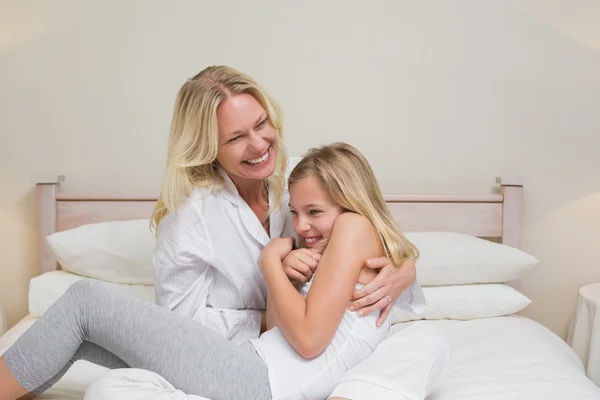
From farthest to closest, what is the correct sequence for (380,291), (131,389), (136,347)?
(380,291) < (136,347) < (131,389)

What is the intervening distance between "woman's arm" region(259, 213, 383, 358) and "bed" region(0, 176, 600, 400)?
0.32 metres

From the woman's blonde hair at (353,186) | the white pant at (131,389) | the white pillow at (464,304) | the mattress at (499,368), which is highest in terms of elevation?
the woman's blonde hair at (353,186)

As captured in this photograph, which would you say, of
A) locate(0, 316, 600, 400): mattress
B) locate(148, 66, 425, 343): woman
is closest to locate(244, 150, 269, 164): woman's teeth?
locate(148, 66, 425, 343): woman

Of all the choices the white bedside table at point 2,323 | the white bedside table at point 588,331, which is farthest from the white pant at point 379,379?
the white bedside table at point 2,323

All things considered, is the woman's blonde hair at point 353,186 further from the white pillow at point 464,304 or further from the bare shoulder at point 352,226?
the white pillow at point 464,304

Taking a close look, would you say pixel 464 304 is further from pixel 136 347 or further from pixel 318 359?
pixel 136 347

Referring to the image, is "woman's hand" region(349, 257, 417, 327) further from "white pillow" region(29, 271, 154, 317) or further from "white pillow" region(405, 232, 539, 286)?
"white pillow" region(29, 271, 154, 317)

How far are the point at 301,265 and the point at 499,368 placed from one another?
0.63 m

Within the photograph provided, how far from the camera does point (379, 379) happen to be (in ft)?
3.69

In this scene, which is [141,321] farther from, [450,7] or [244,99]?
[450,7]

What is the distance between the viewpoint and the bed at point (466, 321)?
1436mm

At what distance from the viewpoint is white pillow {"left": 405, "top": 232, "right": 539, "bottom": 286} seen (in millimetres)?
2084

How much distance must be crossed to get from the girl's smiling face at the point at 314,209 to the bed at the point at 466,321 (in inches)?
12.8

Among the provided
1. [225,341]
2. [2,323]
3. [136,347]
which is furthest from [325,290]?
[2,323]
